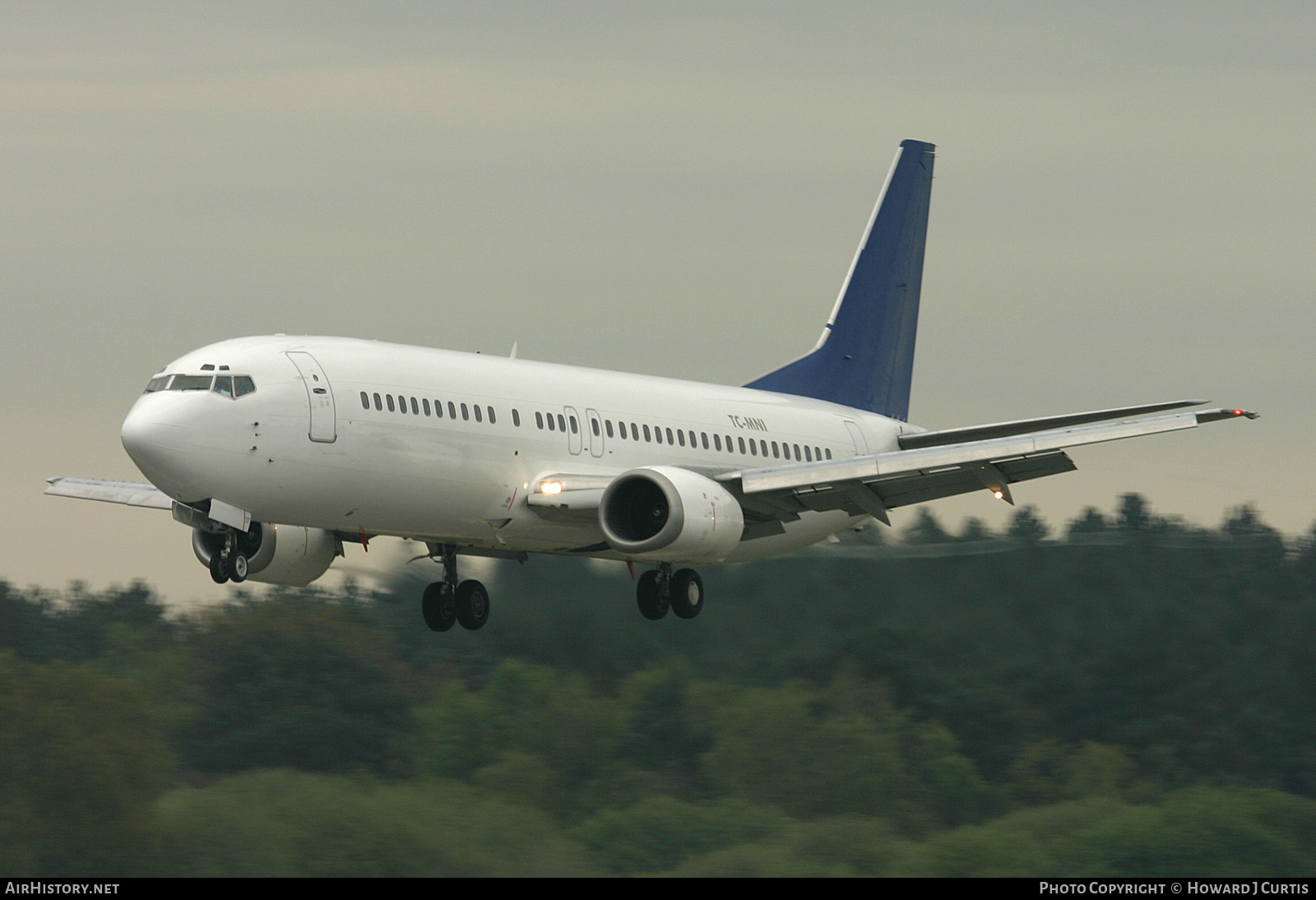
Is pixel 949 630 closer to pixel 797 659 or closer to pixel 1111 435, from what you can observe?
pixel 797 659

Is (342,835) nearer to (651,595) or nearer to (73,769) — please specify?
(73,769)

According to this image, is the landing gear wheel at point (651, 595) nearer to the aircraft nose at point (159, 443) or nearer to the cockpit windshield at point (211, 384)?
the cockpit windshield at point (211, 384)

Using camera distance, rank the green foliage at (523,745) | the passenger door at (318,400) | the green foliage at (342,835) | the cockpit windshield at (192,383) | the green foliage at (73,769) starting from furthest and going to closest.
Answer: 1. the green foliage at (523,745)
2. the green foliage at (73,769)
3. the green foliage at (342,835)
4. the passenger door at (318,400)
5. the cockpit windshield at (192,383)

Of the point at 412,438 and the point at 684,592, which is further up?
the point at 412,438

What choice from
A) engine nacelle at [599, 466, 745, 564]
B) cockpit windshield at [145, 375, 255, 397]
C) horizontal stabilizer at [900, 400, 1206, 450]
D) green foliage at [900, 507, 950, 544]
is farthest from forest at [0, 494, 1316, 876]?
cockpit windshield at [145, 375, 255, 397]

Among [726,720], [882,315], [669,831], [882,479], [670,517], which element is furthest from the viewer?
[669,831]

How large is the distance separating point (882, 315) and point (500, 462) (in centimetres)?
1616

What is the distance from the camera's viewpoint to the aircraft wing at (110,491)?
113ft

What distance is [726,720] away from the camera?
7394cm

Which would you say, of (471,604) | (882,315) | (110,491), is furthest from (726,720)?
(110,491)

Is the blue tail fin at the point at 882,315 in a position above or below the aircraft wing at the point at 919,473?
above

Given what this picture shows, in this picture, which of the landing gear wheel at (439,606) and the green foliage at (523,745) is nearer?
the landing gear wheel at (439,606)

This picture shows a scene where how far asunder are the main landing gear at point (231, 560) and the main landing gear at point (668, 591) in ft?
26.8

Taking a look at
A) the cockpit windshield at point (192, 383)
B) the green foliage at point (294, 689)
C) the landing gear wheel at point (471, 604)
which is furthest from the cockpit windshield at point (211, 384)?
the green foliage at point (294, 689)
